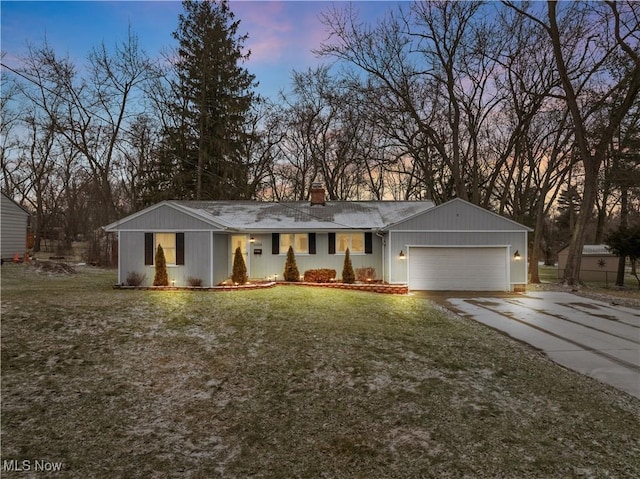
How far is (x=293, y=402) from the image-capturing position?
526 cm

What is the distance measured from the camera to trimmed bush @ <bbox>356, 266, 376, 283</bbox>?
1670 cm

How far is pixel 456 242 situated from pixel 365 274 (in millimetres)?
4084

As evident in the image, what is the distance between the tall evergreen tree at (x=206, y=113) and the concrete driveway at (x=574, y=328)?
18.9 meters

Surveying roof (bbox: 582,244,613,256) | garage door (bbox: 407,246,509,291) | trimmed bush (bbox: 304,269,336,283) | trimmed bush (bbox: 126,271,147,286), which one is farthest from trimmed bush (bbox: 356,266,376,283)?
roof (bbox: 582,244,613,256)

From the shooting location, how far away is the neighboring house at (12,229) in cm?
2169

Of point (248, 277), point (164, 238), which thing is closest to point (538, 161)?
point (248, 277)

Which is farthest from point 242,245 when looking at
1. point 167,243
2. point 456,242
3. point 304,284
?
point 456,242

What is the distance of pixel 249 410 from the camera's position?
5.04 metres

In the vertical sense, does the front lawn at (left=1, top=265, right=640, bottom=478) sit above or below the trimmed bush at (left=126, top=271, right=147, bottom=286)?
below

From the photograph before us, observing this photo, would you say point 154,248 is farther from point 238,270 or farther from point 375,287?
point 375,287

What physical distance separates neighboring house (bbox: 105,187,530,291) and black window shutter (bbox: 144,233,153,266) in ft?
0.13

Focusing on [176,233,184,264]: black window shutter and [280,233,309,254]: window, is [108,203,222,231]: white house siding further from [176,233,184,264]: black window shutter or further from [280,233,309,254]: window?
[280,233,309,254]: window

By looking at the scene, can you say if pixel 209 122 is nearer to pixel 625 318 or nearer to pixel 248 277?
pixel 248 277

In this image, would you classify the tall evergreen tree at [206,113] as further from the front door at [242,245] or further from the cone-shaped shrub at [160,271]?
the cone-shaped shrub at [160,271]
